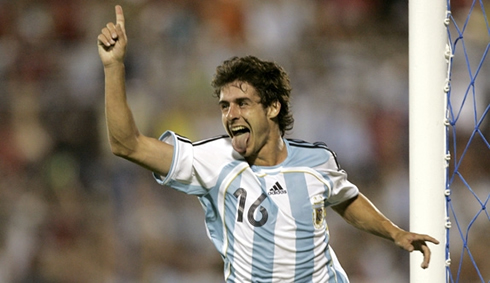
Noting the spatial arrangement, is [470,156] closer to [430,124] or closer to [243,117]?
[430,124]

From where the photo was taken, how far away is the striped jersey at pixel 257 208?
8.09 feet

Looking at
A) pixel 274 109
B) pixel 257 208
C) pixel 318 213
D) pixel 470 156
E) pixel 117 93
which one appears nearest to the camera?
pixel 117 93

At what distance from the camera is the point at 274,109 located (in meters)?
2.69

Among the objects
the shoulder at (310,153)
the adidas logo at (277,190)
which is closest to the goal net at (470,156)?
the shoulder at (310,153)

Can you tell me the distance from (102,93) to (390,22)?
8.35 feet

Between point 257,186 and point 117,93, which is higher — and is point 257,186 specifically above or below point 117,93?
below

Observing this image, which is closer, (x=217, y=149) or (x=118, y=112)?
(x=118, y=112)

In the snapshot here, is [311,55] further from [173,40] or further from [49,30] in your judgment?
[49,30]

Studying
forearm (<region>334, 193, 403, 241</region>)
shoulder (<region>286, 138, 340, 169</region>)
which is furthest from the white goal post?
shoulder (<region>286, 138, 340, 169</region>)

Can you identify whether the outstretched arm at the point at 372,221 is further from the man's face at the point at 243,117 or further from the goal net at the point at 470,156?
the goal net at the point at 470,156

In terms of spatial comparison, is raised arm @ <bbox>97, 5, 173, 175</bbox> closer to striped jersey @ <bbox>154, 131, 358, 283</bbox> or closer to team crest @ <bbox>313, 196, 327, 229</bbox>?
striped jersey @ <bbox>154, 131, 358, 283</bbox>

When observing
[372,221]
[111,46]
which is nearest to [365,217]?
[372,221]

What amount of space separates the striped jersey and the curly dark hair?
0.75ft

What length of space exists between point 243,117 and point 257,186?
10.4 inches
